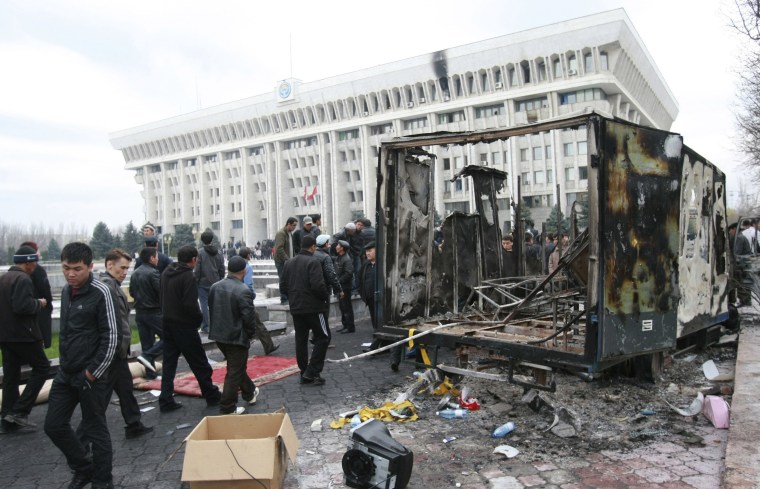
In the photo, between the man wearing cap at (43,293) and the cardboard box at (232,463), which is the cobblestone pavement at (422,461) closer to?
the cardboard box at (232,463)

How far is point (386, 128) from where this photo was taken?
6138cm

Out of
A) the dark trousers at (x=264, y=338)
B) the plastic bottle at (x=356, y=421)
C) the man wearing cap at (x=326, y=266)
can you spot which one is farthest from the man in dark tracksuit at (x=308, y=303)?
the dark trousers at (x=264, y=338)

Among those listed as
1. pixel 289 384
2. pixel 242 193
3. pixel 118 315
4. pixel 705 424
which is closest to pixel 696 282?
pixel 705 424

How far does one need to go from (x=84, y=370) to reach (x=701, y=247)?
6.88m

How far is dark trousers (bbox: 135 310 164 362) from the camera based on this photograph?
7.25 m

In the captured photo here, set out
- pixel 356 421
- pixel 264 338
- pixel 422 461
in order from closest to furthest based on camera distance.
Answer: pixel 422 461 < pixel 356 421 < pixel 264 338

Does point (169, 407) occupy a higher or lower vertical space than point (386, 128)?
lower

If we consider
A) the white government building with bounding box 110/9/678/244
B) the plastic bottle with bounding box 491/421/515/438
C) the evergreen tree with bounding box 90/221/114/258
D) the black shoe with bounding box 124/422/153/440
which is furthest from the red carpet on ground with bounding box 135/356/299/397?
the evergreen tree with bounding box 90/221/114/258

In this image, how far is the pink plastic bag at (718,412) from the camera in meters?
4.82

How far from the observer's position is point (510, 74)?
5131 centimetres

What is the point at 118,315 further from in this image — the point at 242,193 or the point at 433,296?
the point at 242,193

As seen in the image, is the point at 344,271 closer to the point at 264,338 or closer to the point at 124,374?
the point at 264,338

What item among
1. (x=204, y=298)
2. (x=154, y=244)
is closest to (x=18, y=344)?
(x=154, y=244)

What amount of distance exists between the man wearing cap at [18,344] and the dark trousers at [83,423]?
1862 millimetres
